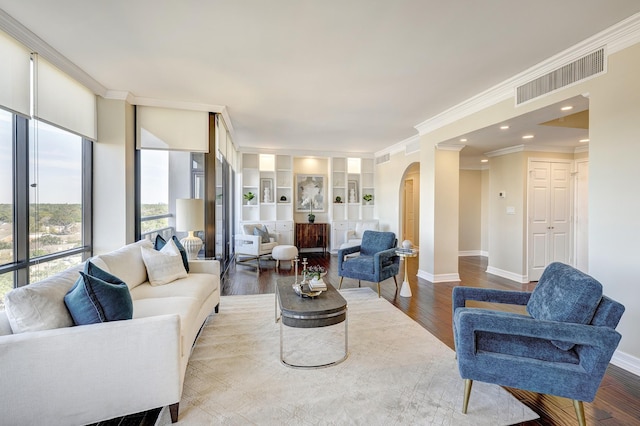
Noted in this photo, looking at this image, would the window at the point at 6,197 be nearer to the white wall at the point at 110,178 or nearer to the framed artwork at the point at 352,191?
the white wall at the point at 110,178

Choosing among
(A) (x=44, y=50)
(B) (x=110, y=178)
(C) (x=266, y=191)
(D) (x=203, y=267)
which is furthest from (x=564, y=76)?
(C) (x=266, y=191)

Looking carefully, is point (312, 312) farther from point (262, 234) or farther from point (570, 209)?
point (570, 209)

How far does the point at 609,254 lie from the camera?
2.53 metres

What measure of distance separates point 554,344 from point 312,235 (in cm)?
632

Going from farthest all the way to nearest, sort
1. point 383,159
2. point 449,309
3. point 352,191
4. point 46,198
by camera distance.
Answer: point 352,191 < point 383,159 < point 449,309 < point 46,198

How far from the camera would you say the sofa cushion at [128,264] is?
2490 mm

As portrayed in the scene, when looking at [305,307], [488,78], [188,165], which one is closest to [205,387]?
[305,307]

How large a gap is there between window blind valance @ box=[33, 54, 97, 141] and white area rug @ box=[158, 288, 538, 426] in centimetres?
267

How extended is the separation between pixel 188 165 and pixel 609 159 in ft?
16.1

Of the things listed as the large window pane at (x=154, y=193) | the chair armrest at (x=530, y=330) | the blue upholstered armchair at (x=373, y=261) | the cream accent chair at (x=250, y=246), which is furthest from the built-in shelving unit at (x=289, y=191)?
the chair armrest at (x=530, y=330)

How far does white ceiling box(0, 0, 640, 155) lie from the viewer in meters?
2.17

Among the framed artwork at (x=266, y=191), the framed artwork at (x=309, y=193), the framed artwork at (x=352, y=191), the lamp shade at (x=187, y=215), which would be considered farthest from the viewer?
the framed artwork at (x=352, y=191)

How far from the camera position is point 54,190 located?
3115 mm

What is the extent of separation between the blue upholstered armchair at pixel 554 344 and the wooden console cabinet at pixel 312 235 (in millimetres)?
6087
